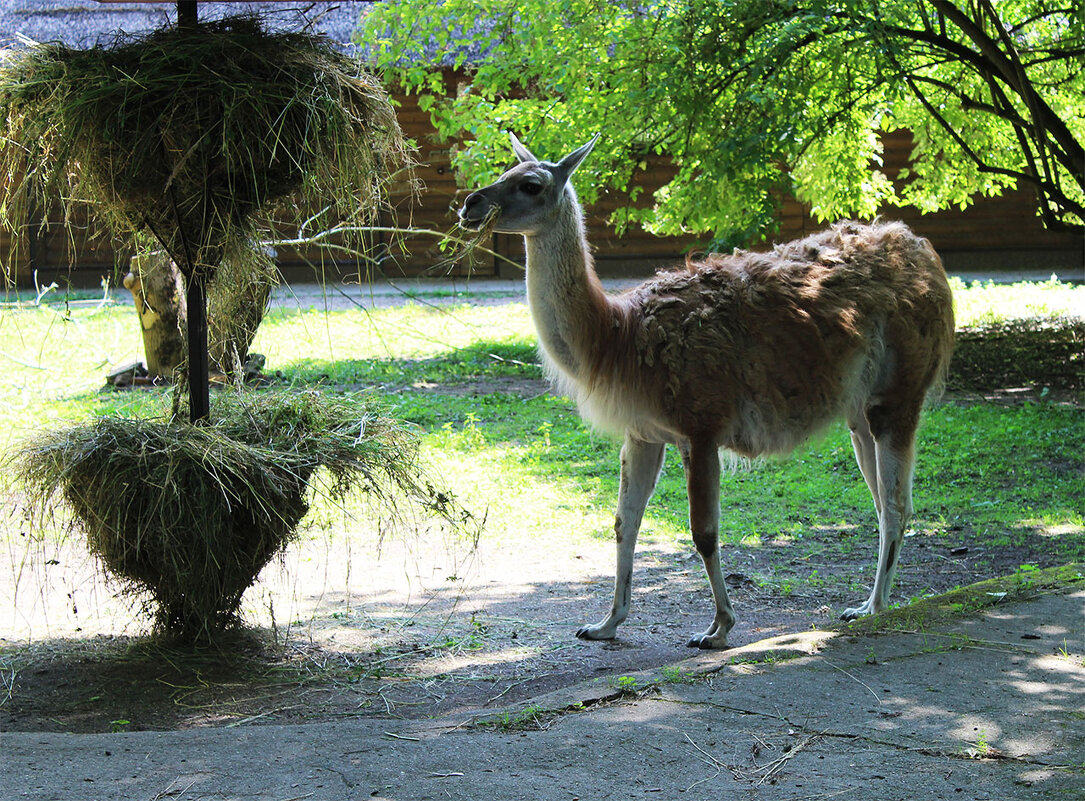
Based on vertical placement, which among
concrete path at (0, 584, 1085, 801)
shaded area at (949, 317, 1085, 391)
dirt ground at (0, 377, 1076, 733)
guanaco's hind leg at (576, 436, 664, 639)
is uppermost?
shaded area at (949, 317, 1085, 391)

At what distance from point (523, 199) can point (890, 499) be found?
8.02ft

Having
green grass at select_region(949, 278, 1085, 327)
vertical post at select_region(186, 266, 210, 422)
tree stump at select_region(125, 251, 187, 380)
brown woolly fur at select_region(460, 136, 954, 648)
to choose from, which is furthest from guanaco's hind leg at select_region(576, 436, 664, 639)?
green grass at select_region(949, 278, 1085, 327)

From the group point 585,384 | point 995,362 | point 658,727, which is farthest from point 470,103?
point 658,727

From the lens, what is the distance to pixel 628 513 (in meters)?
5.47

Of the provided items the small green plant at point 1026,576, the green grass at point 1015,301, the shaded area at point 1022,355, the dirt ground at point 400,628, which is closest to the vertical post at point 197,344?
the dirt ground at point 400,628

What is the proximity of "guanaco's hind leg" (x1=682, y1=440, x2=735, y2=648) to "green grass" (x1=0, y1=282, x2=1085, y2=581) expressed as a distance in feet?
3.29

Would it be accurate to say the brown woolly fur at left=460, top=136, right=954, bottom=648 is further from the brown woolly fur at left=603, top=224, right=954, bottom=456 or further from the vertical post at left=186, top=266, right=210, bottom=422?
the vertical post at left=186, top=266, right=210, bottom=422

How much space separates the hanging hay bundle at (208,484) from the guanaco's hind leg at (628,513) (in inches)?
42.2

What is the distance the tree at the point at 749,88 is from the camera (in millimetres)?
8555

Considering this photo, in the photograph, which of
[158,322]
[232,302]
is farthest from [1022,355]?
[232,302]

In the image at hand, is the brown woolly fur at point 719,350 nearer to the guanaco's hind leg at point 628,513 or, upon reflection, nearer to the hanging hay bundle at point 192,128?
the guanaco's hind leg at point 628,513

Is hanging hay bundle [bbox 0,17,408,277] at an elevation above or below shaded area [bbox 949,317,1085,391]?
above

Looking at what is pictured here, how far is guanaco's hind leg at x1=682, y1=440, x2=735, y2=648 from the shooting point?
5.13 m

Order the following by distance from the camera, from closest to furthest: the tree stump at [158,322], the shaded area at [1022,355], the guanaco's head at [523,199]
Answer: the guanaco's head at [523,199] < the tree stump at [158,322] < the shaded area at [1022,355]
